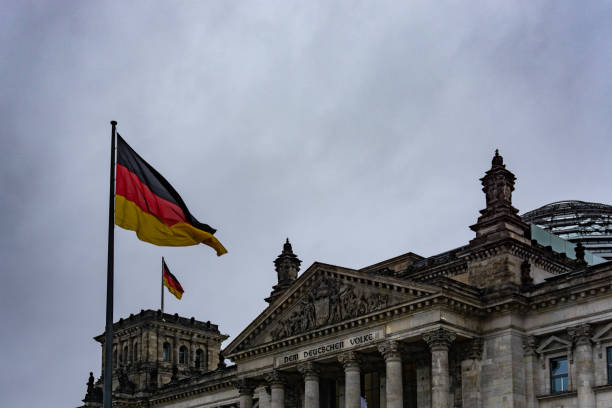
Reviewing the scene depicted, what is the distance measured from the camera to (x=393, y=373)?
1818 inches

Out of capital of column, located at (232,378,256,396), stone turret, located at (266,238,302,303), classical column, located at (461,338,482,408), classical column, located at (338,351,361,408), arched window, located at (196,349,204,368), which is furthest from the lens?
arched window, located at (196,349,204,368)

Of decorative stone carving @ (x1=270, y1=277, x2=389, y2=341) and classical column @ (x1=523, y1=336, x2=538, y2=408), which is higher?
decorative stone carving @ (x1=270, y1=277, x2=389, y2=341)

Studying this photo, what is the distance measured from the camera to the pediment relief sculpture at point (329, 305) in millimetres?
48500

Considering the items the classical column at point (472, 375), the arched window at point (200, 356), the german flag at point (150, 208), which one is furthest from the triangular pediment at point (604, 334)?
the arched window at point (200, 356)

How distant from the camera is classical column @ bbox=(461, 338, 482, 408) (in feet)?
149

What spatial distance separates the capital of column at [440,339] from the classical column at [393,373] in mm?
2313

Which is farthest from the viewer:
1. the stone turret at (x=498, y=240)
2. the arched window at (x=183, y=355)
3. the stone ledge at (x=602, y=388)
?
the arched window at (x=183, y=355)

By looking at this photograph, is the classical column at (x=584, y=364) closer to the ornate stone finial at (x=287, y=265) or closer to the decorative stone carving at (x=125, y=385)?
the ornate stone finial at (x=287, y=265)

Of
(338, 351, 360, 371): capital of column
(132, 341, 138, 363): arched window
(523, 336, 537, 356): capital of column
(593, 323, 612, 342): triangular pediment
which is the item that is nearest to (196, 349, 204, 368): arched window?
(132, 341, 138, 363): arched window

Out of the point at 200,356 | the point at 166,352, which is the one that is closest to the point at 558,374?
the point at 166,352

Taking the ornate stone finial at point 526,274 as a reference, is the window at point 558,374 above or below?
below

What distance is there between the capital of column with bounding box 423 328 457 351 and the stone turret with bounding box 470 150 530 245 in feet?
18.7

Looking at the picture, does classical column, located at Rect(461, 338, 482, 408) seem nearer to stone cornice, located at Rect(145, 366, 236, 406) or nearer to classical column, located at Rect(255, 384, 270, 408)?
classical column, located at Rect(255, 384, 270, 408)

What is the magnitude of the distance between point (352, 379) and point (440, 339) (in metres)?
6.30
